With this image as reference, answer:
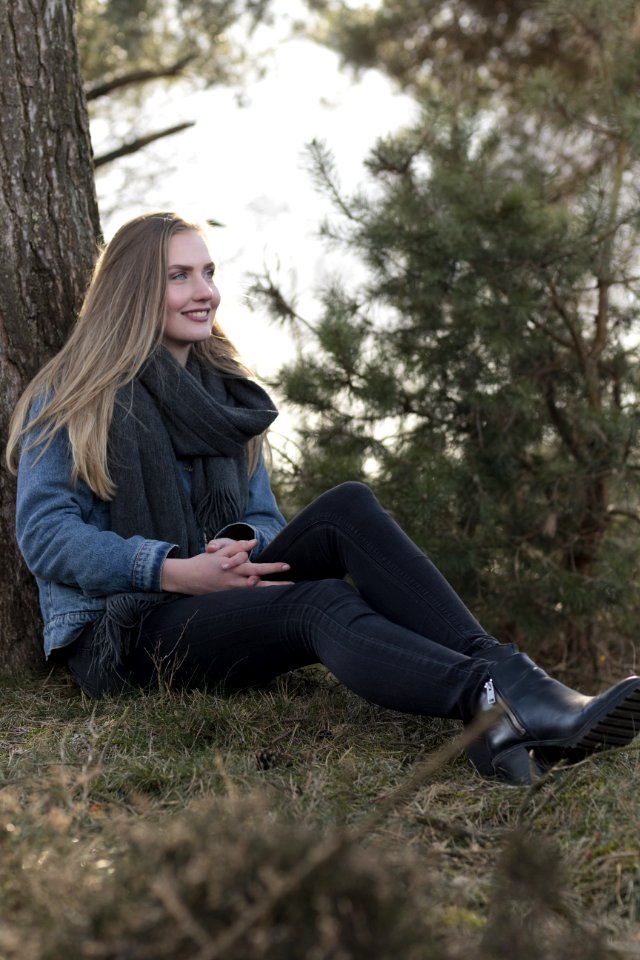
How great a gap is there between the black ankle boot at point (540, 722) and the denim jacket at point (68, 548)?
0.81m

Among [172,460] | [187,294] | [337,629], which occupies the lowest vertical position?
[337,629]

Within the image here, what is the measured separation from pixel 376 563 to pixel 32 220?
133 centimetres

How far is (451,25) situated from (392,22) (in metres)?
0.39

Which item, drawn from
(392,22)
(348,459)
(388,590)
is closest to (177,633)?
(388,590)

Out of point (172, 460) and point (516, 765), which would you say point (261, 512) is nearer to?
point (172, 460)

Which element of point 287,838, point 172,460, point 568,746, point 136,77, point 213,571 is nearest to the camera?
point 287,838

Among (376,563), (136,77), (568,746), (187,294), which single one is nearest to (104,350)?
(187,294)

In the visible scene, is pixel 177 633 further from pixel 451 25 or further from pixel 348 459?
pixel 451 25

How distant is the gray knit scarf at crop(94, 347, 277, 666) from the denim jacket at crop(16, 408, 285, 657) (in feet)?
0.16

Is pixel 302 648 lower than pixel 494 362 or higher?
lower

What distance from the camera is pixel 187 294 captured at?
260 cm

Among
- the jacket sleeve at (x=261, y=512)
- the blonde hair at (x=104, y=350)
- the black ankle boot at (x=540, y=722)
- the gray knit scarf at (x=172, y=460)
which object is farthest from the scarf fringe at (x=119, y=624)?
the black ankle boot at (x=540, y=722)

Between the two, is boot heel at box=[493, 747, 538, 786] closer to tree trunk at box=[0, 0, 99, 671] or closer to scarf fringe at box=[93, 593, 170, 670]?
scarf fringe at box=[93, 593, 170, 670]

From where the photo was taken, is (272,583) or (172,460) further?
(172,460)
